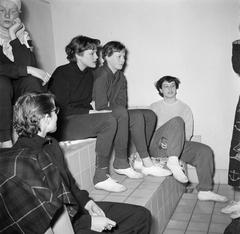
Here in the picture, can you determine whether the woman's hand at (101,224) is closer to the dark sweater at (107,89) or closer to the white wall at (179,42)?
the dark sweater at (107,89)

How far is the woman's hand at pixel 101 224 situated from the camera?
A: 1.44 meters

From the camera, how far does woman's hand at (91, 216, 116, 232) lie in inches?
56.8

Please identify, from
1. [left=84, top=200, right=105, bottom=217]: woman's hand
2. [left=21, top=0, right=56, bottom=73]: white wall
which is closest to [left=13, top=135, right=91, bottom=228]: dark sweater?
[left=84, top=200, right=105, bottom=217]: woman's hand

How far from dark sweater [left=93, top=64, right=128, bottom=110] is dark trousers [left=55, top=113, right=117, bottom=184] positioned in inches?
10.4

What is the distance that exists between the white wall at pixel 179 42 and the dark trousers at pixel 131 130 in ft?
1.99

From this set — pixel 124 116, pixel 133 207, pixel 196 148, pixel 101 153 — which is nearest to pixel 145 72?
pixel 196 148

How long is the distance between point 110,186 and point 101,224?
825mm

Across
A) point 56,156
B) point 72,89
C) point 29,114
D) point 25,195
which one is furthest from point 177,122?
point 25,195

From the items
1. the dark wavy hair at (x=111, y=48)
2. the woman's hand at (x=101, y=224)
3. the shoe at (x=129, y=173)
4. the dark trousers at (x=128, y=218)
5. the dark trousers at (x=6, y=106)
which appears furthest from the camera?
the dark wavy hair at (x=111, y=48)

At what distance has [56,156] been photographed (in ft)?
5.12

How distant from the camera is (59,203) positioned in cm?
118

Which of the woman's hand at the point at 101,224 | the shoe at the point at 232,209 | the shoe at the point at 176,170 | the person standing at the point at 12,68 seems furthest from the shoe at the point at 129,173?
the woman's hand at the point at 101,224

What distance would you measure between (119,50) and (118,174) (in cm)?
93

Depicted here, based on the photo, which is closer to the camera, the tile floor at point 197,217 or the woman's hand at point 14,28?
the woman's hand at point 14,28
